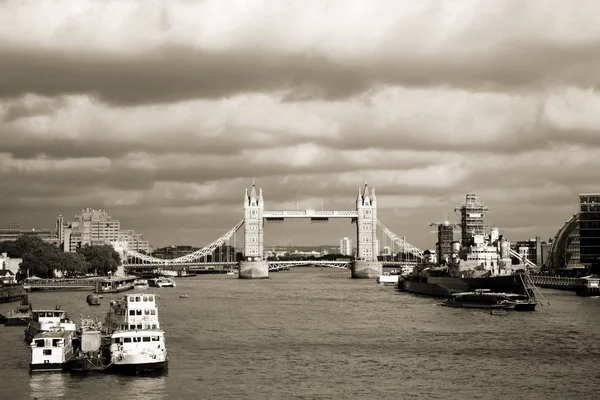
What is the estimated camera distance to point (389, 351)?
169 ft

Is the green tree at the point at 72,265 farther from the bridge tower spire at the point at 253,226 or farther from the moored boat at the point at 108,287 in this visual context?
the bridge tower spire at the point at 253,226

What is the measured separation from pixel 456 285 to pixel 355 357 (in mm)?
49979

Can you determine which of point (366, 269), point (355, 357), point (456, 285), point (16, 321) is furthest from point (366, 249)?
point (355, 357)

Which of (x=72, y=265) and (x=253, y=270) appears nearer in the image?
(x=72, y=265)

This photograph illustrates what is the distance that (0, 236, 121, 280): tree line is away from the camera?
446 ft

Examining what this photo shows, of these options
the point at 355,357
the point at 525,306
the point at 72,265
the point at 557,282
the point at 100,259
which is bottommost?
the point at 355,357

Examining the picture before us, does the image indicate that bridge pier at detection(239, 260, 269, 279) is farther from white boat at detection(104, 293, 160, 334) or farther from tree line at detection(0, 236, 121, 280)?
white boat at detection(104, 293, 160, 334)

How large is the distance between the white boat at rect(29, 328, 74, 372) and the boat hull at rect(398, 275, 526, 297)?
50.6 meters

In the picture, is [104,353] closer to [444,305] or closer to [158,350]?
[158,350]

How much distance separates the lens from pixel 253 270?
577 ft

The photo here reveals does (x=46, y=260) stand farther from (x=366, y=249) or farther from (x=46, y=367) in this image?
(x=46, y=367)

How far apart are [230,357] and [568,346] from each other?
1913 cm

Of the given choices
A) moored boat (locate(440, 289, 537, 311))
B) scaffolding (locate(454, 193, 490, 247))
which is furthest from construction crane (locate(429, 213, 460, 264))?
moored boat (locate(440, 289, 537, 311))

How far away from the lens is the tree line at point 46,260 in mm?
135875
